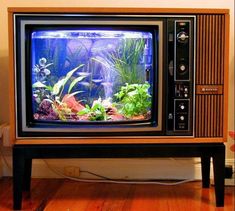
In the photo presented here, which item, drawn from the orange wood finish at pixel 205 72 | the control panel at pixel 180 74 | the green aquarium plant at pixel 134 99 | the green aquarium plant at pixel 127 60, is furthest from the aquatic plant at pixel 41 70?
the control panel at pixel 180 74

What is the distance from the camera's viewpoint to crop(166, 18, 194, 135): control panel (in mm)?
1506

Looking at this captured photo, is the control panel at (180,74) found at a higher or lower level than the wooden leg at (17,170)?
higher

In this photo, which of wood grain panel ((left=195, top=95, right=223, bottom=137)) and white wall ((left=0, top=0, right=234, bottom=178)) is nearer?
wood grain panel ((left=195, top=95, right=223, bottom=137))

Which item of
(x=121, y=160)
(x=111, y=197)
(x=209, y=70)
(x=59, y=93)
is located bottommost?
(x=111, y=197)

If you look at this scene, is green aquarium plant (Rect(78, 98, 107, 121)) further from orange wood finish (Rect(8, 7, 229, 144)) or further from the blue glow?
the blue glow

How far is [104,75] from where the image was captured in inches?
61.0

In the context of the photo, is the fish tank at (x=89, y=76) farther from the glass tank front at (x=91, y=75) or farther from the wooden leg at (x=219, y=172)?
the wooden leg at (x=219, y=172)

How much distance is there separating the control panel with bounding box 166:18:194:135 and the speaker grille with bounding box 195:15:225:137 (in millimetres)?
35

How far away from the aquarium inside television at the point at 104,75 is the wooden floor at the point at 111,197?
36cm

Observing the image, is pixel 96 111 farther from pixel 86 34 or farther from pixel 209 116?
pixel 209 116

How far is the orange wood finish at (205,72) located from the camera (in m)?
1.49

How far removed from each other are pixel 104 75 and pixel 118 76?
65 mm

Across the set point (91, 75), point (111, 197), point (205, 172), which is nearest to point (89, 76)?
point (91, 75)

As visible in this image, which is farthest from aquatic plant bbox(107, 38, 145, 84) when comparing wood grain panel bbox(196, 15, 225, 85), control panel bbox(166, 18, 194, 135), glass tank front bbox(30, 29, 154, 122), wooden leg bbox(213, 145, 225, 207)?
wooden leg bbox(213, 145, 225, 207)
